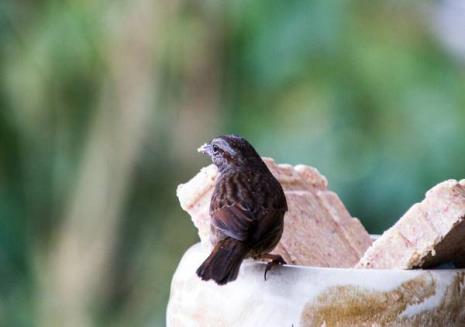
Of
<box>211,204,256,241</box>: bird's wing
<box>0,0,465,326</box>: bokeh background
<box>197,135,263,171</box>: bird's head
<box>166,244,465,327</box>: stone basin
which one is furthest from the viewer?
<box>0,0,465,326</box>: bokeh background

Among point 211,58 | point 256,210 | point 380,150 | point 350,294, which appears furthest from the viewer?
point 211,58

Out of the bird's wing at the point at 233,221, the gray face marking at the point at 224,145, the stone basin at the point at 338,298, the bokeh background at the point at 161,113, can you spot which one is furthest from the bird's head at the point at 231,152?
the bokeh background at the point at 161,113

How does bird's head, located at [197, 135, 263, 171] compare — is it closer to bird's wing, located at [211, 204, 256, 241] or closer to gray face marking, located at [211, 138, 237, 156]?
gray face marking, located at [211, 138, 237, 156]

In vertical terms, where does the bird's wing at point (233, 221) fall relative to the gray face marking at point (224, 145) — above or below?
below

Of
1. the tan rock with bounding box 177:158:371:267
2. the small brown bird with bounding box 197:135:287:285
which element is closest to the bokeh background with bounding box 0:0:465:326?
the tan rock with bounding box 177:158:371:267

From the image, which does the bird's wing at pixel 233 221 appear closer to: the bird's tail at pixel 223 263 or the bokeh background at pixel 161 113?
the bird's tail at pixel 223 263

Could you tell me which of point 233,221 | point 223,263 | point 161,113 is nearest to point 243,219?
point 233,221

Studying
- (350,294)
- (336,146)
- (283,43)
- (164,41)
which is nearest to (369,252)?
(350,294)

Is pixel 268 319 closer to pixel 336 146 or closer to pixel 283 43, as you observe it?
pixel 336 146
